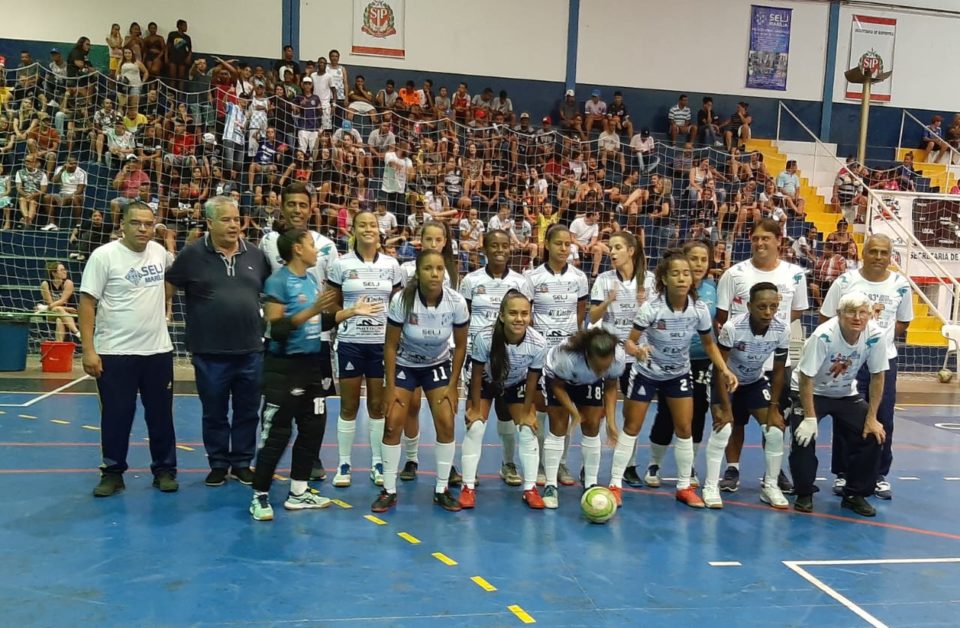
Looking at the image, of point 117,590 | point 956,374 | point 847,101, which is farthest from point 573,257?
point 847,101

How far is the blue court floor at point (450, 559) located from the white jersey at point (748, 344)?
1.06 metres

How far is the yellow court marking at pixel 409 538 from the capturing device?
5241mm

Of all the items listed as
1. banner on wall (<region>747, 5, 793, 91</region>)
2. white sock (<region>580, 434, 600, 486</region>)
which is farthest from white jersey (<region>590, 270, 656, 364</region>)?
banner on wall (<region>747, 5, 793, 91</region>)

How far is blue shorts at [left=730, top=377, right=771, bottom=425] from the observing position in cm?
644

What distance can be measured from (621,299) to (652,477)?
4.96 ft

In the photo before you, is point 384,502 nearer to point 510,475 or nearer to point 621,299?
point 510,475

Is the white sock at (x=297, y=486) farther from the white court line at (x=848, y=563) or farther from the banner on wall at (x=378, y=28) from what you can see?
the banner on wall at (x=378, y=28)

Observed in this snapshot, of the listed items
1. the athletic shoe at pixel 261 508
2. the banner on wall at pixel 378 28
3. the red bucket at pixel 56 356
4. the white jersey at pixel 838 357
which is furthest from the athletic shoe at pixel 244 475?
the banner on wall at pixel 378 28

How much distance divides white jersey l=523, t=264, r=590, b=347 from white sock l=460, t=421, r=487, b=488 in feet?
3.47

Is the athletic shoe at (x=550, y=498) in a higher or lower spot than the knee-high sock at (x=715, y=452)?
lower

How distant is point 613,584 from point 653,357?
201 cm

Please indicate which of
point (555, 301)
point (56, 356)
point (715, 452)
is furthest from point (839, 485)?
point (56, 356)

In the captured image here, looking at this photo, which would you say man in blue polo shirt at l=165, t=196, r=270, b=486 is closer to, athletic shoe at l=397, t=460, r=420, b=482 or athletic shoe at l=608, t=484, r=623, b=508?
athletic shoe at l=397, t=460, r=420, b=482

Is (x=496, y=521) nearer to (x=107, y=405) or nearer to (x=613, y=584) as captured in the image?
(x=613, y=584)
